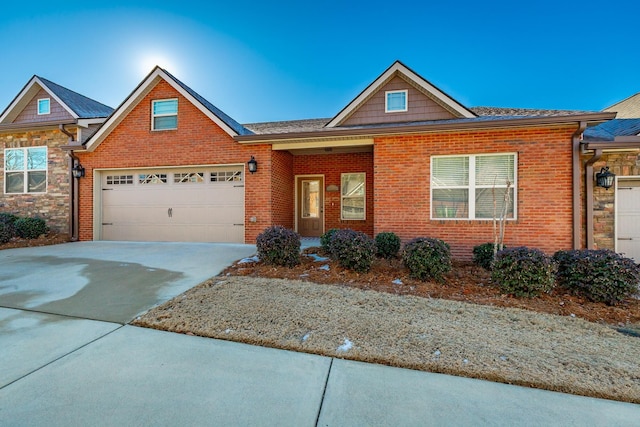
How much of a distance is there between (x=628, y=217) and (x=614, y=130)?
2.73 m

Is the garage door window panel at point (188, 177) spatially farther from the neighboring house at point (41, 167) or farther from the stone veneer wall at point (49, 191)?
the stone veneer wall at point (49, 191)

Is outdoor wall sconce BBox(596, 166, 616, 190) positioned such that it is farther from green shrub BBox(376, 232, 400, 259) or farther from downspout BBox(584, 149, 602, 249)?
green shrub BBox(376, 232, 400, 259)

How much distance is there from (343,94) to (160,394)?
19755 millimetres

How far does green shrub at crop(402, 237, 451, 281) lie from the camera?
4.99 metres

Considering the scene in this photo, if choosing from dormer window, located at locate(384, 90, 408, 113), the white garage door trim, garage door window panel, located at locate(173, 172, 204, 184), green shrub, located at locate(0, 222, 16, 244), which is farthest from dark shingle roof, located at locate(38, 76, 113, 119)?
the white garage door trim

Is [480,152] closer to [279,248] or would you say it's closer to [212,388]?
[279,248]

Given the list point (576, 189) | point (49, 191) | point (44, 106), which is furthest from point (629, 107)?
point (44, 106)

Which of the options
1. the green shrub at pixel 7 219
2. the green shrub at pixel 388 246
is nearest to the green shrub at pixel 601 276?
the green shrub at pixel 388 246

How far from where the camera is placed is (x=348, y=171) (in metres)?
10.5

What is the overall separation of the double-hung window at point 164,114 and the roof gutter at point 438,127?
7.67ft

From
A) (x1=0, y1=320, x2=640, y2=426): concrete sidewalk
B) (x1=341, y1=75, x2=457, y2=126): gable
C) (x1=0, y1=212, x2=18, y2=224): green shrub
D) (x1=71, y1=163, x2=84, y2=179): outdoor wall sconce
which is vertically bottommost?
(x1=0, y1=320, x2=640, y2=426): concrete sidewalk

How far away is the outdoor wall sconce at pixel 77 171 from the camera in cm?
931

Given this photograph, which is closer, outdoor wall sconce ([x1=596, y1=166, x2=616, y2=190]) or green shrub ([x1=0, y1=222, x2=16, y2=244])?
outdoor wall sconce ([x1=596, y1=166, x2=616, y2=190])

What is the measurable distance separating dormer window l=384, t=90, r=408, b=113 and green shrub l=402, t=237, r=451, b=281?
239 inches
